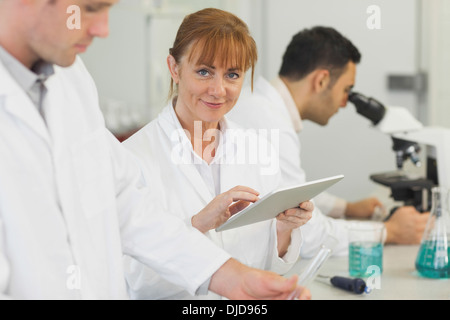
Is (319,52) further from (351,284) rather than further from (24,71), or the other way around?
(24,71)

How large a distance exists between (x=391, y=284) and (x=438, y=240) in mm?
155

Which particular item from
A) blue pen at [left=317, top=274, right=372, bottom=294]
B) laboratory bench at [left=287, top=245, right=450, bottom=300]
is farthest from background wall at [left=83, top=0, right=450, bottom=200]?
blue pen at [left=317, top=274, right=372, bottom=294]

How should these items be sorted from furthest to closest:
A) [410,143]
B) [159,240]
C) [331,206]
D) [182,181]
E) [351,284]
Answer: [331,206] → [410,143] → [351,284] → [182,181] → [159,240]

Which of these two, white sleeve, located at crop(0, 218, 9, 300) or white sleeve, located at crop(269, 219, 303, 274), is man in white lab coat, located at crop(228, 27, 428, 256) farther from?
white sleeve, located at crop(0, 218, 9, 300)

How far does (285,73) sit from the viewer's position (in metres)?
1.84

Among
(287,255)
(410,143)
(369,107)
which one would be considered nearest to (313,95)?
(369,107)

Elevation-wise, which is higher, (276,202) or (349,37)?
(349,37)

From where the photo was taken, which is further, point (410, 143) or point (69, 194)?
point (410, 143)

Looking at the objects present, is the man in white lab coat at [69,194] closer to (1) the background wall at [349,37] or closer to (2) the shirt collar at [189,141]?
(2) the shirt collar at [189,141]

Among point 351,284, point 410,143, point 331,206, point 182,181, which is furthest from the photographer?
point 331,206

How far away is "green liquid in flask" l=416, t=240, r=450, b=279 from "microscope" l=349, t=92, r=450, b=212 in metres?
0.43

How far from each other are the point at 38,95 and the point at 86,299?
0.28 meters

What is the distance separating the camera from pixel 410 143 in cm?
192
